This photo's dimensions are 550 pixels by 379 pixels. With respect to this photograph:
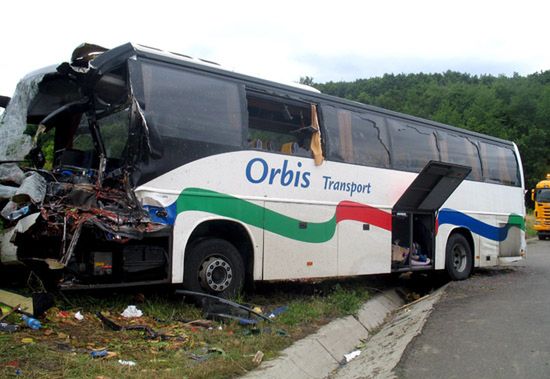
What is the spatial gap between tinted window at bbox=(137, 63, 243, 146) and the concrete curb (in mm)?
2808

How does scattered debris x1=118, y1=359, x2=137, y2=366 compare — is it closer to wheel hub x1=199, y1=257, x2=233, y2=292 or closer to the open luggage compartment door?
wheel hub x1=199, y1=257, x2=233, y2=292

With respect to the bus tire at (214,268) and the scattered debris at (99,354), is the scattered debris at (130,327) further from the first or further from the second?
the bus tire at (214,268)

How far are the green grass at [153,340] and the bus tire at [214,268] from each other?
14.2 inches

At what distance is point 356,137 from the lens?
9305 mm

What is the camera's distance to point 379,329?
8.23 m

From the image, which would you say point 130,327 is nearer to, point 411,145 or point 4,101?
point 4,101

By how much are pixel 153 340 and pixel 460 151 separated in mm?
8751

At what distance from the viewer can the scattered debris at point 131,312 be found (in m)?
6.33

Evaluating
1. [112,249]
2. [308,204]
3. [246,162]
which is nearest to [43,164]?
[112,249]

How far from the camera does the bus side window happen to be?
7.82 metres

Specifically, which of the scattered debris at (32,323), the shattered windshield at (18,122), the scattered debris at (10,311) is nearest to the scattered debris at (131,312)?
the scattered debris at (32,323)

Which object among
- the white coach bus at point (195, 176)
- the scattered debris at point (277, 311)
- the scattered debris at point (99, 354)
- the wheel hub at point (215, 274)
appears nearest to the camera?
the scattered debris at point (99, 354)

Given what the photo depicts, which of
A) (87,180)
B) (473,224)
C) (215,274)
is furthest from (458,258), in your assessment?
(87,180)

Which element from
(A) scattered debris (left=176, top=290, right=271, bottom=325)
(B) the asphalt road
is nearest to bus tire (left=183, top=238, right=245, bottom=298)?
(A) scattered debris (left=176, top=290, right=271, bottom=325)
